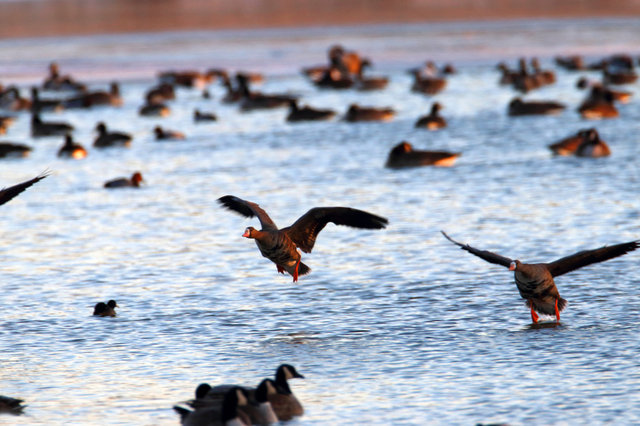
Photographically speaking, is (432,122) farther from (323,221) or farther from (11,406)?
(11,406)

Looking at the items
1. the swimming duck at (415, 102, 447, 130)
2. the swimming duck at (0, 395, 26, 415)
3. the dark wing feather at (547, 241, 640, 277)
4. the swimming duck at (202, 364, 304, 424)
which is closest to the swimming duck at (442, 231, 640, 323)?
the dark wing feather at (547, 241, 640, 277)

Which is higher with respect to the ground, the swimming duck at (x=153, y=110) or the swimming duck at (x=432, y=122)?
the swimming duck at (x=153, y=110)

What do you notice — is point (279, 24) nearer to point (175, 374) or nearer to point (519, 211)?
point (519, 211)

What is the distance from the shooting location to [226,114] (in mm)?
41062

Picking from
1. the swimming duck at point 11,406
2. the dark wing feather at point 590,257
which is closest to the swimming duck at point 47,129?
the dark wing feather at point 590,257

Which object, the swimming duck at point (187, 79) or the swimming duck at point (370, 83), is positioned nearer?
the swimming duck at point (370, 83)

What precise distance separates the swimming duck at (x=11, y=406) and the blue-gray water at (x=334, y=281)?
0.72ft

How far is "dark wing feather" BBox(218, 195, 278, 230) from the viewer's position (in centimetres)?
1380

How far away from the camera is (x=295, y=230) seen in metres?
13.9

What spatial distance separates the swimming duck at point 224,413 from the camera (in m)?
8.97

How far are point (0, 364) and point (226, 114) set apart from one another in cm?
2965

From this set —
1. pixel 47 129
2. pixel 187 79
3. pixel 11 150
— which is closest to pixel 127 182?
Answer: pixel 11 150

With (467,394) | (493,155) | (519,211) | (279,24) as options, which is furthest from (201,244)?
(279,24)

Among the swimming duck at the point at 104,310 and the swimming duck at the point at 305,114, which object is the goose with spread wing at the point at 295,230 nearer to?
the swimming duck at the point at 104,310
